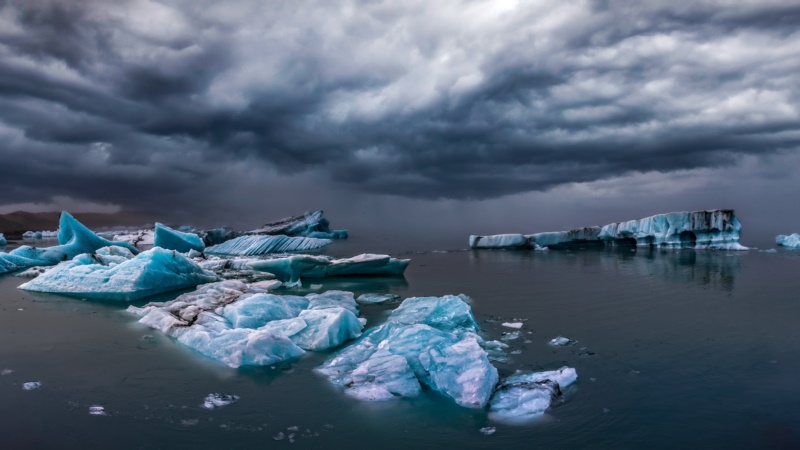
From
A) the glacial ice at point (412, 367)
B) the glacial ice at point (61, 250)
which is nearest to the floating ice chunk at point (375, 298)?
the glacial ice at point (412, 367)

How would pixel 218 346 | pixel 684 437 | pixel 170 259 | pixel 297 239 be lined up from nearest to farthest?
pixel 684 437 → pixel 218 346 → pixel 170 259 → pixel 297 239

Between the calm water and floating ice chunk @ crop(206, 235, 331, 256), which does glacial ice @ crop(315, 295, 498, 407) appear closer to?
the calm water

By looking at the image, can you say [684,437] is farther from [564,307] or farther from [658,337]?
[564,307]

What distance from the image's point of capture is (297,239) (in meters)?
33.4

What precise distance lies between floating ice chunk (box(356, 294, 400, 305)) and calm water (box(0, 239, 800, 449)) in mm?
729

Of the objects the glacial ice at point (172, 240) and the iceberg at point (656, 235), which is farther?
the iceberg at point (656, 235)

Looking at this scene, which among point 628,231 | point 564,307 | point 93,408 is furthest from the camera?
point 628,231

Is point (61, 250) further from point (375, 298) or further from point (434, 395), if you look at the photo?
point (434, 395)

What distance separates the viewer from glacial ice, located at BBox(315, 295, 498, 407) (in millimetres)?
5355

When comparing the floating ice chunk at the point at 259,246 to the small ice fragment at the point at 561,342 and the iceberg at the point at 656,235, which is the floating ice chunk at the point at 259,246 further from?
the small ice fragment at the point at 561,342

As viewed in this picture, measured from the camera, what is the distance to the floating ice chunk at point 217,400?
5155 mm

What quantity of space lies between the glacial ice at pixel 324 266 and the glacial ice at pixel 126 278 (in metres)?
2.28

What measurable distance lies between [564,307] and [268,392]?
24.6 feet

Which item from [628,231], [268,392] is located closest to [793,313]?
[268,392]
